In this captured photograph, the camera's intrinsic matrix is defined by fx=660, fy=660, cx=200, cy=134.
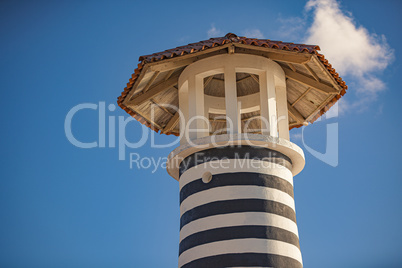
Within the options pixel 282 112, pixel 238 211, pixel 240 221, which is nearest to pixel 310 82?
pixel 282 112

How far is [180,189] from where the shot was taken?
61.1 feet

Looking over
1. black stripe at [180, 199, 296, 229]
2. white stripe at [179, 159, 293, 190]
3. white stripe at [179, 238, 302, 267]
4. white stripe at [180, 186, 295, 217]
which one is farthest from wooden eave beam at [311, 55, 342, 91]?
white stripe at [179, 238, 302, 267]

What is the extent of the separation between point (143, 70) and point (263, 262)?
6409 mm

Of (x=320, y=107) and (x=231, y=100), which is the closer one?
(x=231, y=100)

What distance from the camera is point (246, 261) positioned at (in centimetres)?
1634

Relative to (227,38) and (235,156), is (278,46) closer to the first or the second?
(227,38)

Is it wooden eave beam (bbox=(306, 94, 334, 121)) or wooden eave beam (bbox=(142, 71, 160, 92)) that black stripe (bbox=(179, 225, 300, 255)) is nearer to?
wooden eave beam (bbox=(142, 71, 160, 92))

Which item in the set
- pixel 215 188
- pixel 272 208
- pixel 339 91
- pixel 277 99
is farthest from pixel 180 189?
pixel 339 91

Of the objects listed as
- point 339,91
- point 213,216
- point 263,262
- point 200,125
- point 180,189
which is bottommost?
point 263,262

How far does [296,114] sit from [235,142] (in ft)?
15.6

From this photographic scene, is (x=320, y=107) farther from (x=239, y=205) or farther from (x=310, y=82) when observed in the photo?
(x=239, y=205)

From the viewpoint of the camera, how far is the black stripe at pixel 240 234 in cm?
1672

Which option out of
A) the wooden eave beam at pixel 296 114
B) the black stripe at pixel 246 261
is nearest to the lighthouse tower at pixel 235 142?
the black stripe at pixel 246 261

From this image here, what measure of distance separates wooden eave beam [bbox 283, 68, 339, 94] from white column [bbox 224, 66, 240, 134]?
224 cm
